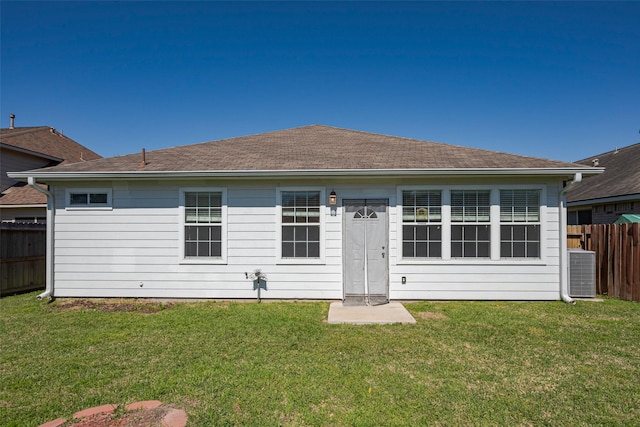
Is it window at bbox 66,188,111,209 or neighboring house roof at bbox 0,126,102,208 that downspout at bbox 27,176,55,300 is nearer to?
window at bbox 66,188,111,209

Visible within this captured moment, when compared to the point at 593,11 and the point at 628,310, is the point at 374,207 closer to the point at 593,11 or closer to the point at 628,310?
the point at 628,310

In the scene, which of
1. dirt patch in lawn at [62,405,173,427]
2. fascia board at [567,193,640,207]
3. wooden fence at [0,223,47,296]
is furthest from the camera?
fascia board at [567,193,640,207]

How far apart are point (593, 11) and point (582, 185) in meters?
8.36

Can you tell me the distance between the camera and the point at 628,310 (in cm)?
643

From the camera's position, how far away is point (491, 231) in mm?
7125

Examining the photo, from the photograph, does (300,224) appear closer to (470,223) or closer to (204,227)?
(204,227)

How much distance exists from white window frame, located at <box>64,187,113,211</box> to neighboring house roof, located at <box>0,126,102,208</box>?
5.56m

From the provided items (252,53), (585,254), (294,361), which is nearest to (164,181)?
(294,361)

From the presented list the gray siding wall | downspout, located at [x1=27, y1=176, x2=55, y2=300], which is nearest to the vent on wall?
the gray siding wall

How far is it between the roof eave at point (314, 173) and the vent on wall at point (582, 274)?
186cm

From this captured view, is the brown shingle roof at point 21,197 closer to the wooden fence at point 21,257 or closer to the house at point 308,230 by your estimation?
the wooden fence at point 21,257

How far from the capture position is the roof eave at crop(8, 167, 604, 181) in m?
6.70

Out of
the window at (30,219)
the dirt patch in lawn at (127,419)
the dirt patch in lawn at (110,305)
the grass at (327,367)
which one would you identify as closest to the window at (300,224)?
the grass at (327,367)

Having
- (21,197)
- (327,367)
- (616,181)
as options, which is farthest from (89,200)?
(616,181)
